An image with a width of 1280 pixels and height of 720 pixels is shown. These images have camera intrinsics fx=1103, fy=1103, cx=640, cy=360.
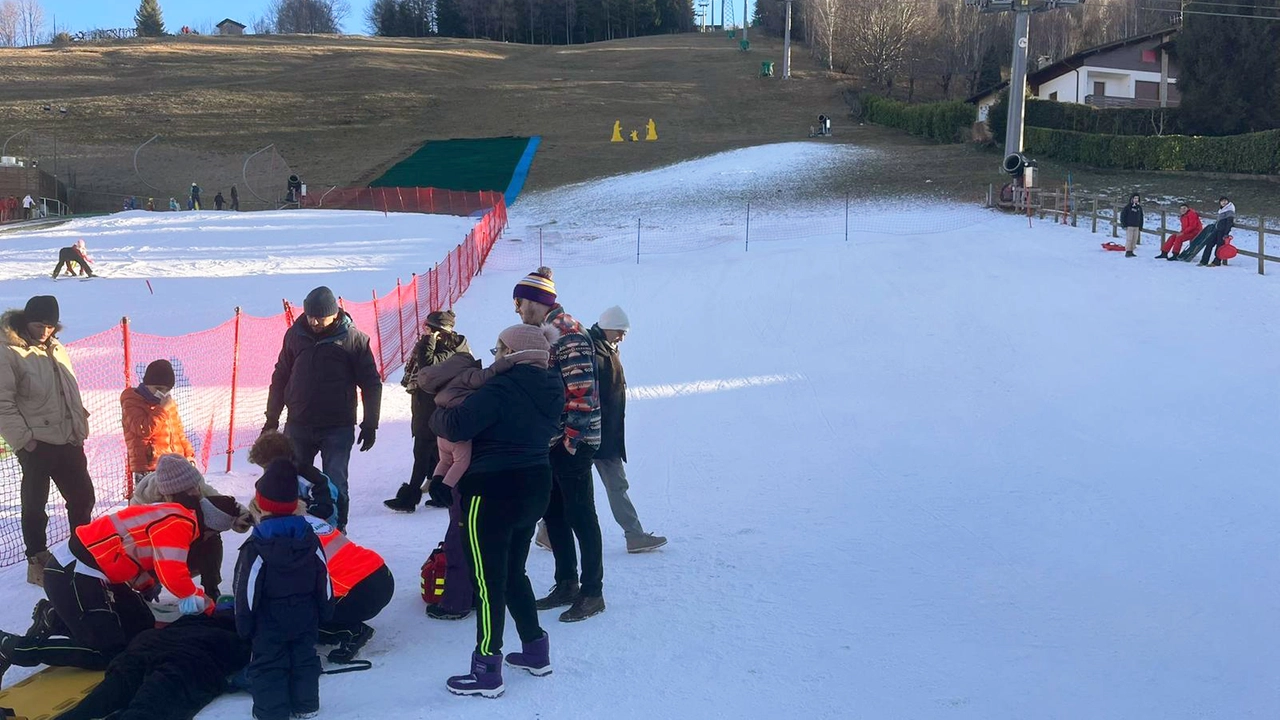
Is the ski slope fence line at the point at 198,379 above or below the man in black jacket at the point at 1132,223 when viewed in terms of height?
below

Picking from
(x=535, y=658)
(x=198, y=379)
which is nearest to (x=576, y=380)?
(x=535, y=658)

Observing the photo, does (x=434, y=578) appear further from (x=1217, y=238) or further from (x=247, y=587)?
(x=1217, y=238)

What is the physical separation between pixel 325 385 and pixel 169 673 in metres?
2.42

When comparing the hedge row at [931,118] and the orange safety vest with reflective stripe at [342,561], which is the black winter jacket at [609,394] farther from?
the hedge row at [931,118]

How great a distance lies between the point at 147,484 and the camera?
5.70 metres

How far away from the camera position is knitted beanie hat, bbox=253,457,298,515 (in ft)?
15.9

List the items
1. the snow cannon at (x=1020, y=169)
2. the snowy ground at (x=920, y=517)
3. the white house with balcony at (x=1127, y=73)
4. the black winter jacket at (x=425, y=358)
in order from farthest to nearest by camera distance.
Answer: the white house with balcony at (x=1127, y=73) → the snow cannon at (x=1020, y=169) → the black winter jacket at (x=425, y=358) → the snowy ground at (x=920, y=517)

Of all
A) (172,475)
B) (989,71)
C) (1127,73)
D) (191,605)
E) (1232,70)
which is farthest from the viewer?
(989,71)

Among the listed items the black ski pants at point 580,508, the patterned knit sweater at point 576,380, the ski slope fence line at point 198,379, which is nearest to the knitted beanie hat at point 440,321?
the ski slope fence line at point 198,379

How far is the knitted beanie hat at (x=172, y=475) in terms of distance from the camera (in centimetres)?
556

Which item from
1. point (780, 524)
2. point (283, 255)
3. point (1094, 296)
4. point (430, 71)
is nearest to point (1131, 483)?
point (780, 524)

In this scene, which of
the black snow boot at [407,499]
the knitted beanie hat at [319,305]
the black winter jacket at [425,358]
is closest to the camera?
the knitted beanie hat at [319,305]

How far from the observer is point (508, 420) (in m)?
4.77

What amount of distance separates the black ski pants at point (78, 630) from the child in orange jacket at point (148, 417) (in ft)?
6.32
